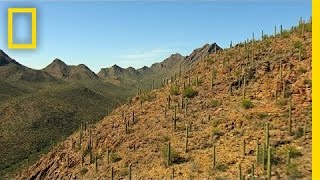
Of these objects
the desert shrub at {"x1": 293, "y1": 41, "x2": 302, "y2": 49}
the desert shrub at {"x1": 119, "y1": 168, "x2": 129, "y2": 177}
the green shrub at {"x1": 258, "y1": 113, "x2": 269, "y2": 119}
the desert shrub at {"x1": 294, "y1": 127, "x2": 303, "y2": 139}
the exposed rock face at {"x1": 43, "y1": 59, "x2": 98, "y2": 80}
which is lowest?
the desert shrub at {"x1": 119, "y1": 168, "x2": 129, "y2": 177}

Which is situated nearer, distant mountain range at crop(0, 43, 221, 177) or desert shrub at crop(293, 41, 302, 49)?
desert shrub at crop(293, 41, 302, 49)

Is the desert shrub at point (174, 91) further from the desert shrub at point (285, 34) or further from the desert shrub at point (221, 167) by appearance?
the desert shrub at point (221, 167)

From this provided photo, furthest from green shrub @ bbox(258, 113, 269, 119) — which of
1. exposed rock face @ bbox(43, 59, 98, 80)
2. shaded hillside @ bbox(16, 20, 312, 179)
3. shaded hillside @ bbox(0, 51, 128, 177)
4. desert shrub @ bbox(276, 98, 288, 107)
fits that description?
exposed rock face @ bbox(43, 59, 98, 80)

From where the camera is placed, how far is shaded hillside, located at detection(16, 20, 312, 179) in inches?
656

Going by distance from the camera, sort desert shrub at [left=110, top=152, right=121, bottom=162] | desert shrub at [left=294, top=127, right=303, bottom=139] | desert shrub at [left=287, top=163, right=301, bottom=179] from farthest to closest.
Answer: desert shrub at [left=110, top=152, right=121, bottom=162], desert shrub at [left=294, top=127, right=303, bottom=139], desert shrub at [left=287, top=163, right=301, bottom=179]

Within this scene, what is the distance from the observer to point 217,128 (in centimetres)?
1984

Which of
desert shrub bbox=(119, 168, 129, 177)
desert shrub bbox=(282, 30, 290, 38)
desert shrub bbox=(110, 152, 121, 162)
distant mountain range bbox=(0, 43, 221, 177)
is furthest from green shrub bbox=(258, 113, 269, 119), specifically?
distant mountain range bbox=(0, 43, 221, 177)

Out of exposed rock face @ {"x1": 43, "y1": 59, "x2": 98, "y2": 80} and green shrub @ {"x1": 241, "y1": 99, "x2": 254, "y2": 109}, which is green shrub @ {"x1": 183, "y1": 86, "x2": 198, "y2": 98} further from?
exposed rock face @ {"x1": 43, "y1": 59, "x2": 98, "y2": 80}

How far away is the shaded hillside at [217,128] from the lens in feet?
54.6

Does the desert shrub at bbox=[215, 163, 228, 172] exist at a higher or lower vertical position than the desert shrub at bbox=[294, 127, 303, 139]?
lower

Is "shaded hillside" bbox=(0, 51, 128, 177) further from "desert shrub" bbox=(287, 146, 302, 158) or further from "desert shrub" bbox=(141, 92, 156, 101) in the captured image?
"desert shrub" bbox=(287, 146, 302, 158)

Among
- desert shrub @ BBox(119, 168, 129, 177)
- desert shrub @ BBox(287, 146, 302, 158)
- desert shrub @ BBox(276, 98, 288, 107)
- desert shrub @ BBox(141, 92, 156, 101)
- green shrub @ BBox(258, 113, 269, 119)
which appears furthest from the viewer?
desert shrub @ BBox(141, 92, 156, 101)

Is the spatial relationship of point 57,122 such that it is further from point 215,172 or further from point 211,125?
point 215,172

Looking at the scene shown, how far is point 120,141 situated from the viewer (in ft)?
72.6
